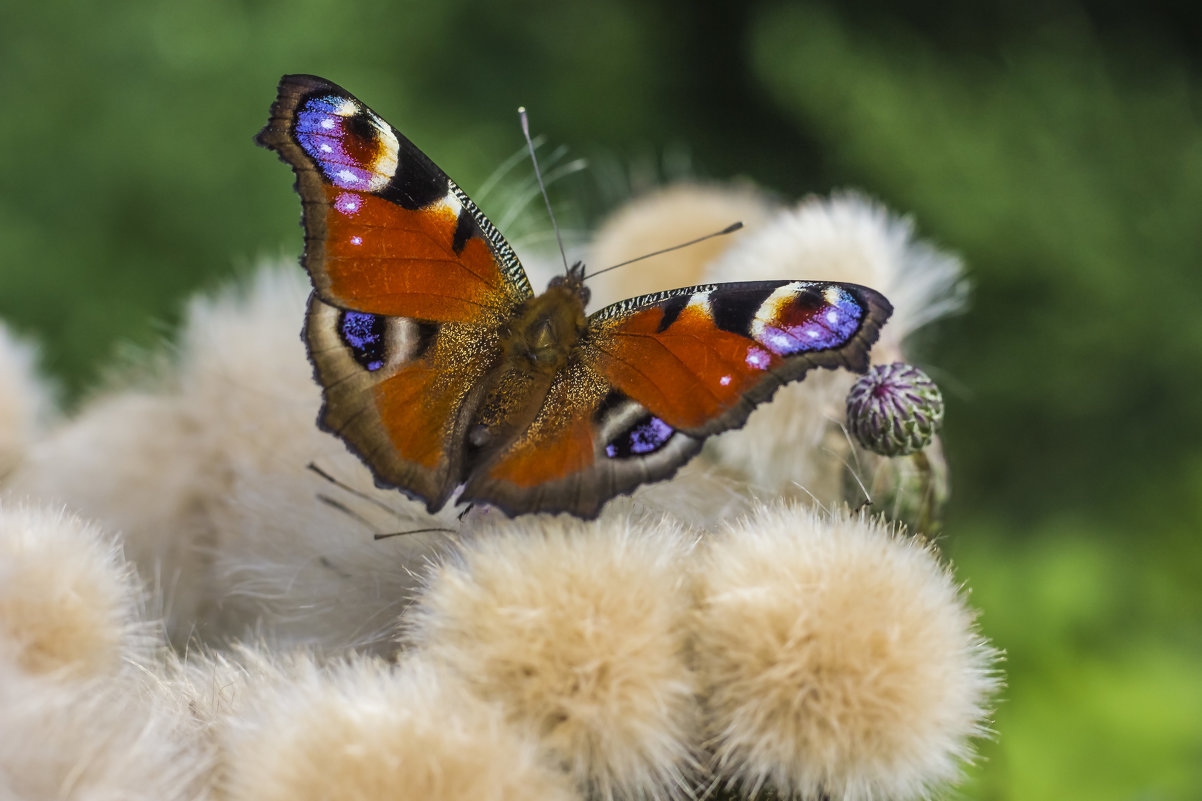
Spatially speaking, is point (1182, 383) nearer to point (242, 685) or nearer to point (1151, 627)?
point (1151, 627)

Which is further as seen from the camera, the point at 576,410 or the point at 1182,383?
the point at 1182,383

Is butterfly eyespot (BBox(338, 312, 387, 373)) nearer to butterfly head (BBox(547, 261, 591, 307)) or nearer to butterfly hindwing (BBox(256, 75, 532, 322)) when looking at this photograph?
butterfly hindwing (BBox(256, 75, 532, 322))

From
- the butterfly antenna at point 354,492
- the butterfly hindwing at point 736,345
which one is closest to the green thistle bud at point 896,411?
the butterfly hindwing at point 736,345

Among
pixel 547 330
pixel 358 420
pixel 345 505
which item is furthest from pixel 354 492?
pixel 547 330

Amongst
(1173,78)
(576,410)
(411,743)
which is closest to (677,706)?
(411,743)

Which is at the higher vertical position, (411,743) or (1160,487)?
(1160,487)

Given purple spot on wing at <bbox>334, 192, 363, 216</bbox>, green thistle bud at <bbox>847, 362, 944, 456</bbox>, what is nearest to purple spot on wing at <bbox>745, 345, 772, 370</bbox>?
green thistle bud at <bbox>847, 362, 944, 456</bbox>

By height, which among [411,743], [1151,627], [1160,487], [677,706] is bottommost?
[411,743]

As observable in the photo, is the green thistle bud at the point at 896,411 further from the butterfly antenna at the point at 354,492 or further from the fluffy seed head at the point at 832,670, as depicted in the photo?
the butterfly antenna at the point at 354,492
